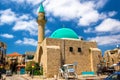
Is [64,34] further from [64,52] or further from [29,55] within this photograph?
A: [29,55]

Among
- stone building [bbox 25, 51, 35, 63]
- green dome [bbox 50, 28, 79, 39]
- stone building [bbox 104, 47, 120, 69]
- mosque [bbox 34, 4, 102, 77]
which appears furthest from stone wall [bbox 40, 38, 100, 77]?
stone building [bbox 25, 51, 35, 63]

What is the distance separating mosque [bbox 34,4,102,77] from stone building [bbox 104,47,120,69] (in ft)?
18.3

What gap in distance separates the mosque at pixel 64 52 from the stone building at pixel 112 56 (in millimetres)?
5592

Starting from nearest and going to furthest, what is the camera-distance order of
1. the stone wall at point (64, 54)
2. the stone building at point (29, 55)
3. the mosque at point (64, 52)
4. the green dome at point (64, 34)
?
the stone wall at point (64, 54)
the mosque at point (64, 52)
the green dome at point (64, 34)
the stone building at point (29, 55)

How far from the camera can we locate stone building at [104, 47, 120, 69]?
3296cm

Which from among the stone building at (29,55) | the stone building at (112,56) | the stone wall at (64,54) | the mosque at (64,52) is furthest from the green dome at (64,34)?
the stone building at (29,55)

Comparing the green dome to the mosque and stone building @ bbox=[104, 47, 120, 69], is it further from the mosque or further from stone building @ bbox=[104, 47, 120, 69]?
stone building @ bbox=[104, 47, 120, 69]

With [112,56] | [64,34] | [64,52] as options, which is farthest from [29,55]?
[64,52]

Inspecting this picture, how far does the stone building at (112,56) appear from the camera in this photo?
33.0m

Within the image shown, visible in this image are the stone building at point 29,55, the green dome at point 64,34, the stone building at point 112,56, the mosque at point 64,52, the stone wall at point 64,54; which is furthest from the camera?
the stone building at point 29,55

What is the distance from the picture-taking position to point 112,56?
34062 millimetres

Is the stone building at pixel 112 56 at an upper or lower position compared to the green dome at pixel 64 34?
lower

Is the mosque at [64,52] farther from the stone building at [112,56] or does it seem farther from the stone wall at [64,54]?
the stone building at [112,56]

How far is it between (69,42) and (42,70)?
547 centimetres
